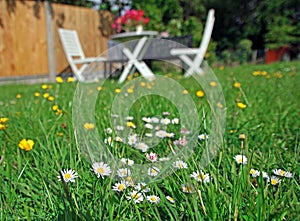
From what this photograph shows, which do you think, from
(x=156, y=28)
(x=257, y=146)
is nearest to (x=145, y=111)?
(x=257, y=146)

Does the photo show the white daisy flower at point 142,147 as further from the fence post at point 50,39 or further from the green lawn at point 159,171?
the fence post at point 50,39

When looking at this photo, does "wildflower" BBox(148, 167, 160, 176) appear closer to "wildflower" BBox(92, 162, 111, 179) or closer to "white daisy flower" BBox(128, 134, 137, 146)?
"wildflower" BBox(92, 162, 111, 179)

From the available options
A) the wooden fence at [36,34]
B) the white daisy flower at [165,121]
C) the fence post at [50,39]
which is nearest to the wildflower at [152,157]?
the white daisy flower at [165,121]

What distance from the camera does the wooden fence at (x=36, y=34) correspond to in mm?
5395

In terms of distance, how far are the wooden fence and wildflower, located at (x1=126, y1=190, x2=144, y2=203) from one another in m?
5.44

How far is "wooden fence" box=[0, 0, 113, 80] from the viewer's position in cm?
539

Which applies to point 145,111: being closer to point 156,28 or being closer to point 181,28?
point 156,28

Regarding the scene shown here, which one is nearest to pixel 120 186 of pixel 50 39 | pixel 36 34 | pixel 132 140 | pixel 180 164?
pixel 180 164

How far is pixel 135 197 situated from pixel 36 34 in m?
5.96

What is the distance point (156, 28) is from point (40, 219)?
745 centimetres

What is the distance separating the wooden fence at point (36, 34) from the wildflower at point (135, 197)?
544 cm

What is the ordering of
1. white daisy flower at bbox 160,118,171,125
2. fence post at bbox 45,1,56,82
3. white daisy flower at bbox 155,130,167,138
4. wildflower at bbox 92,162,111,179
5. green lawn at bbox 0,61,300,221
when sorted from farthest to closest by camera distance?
1. fence post at bbox 45,1,56,82
2. white daisy flower at bbox 160,118,171,125
3. white daisy flower at bbox 155,130,167,138
4. wildflower at bbox 92,162,111,179
5. green lawn at bbox 0,61,300,221

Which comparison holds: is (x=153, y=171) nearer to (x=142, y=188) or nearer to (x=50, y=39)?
(x=142, y=188)

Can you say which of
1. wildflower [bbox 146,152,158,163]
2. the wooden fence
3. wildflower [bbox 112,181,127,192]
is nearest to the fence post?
the wooden fence
